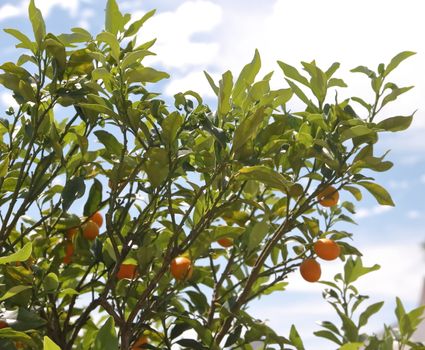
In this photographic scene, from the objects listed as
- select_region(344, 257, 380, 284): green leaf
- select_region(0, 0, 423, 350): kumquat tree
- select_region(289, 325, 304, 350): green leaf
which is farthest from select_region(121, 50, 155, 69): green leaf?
select_region(344, 257, 380, 284): green leaf

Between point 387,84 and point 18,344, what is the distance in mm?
1177

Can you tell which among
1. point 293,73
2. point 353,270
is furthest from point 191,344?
point 293,73

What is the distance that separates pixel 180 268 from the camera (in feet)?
5.71

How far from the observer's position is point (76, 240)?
1.89 meters

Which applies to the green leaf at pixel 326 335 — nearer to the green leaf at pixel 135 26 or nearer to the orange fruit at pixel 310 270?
the orange fruit at pixel 310 270

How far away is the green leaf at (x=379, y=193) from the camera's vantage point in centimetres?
180

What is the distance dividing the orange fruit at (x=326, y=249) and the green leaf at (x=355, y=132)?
0.32m

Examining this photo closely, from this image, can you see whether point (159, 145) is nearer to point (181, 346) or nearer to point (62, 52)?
point (62, 52)

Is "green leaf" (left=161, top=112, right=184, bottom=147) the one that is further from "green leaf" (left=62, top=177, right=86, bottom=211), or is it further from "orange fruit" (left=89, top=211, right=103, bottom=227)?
"orange fruit" (left=89, top=211, right=103, bottom=227)

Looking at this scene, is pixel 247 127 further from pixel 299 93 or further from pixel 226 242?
pixel 226 242

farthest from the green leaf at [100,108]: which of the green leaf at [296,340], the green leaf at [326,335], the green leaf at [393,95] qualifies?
the green leaf at [326,335]

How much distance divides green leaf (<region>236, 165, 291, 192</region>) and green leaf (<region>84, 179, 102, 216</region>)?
0.48 metres

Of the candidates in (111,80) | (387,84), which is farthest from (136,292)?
(387,84)

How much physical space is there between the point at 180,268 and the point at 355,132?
1.72 feet
